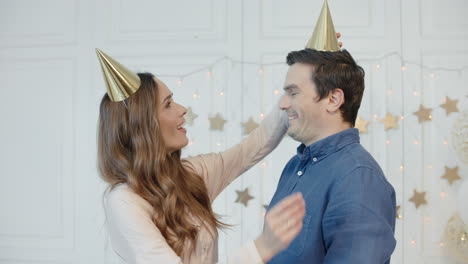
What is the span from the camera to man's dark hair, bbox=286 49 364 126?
1.54 meters

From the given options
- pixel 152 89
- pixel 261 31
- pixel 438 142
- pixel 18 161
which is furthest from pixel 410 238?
pixel 18 161

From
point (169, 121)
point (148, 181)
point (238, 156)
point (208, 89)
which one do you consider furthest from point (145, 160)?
point (208, 89)

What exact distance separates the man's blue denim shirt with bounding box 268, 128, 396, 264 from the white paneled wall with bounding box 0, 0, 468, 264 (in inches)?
58.9

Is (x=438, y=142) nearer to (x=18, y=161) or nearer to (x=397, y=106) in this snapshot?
(x=397, y=106)

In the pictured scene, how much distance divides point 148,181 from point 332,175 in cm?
63

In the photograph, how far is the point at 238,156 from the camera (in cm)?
193

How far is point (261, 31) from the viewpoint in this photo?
3.20 m

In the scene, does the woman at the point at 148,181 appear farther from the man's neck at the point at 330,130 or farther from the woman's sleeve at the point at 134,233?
the man's neck at the point at 330,130

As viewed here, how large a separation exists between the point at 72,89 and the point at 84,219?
3.14ft

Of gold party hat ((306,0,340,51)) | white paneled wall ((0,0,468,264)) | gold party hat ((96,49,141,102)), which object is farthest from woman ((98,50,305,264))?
white paneled wall ((0,0,468,264))

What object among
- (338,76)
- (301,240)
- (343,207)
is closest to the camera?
(343,207)

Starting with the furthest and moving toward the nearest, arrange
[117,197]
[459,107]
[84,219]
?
[84,219], [459,107], [117,197]

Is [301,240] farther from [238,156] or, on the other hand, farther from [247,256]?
[238,156]

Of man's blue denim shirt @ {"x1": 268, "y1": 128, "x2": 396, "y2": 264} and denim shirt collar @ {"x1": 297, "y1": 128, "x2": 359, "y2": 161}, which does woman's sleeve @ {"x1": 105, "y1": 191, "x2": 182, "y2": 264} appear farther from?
denim shirt collar @ {"x1": 297, "y1": 128, "x2": 359, "y2": 161}
